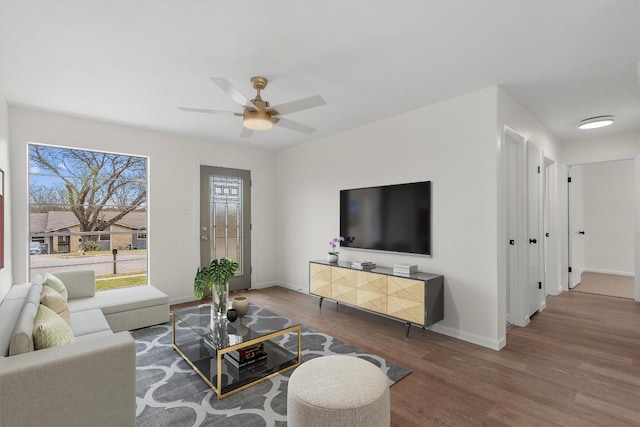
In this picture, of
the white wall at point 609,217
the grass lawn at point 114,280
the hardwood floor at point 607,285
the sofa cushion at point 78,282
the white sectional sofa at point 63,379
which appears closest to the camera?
the white sectional sofa at point 63,379

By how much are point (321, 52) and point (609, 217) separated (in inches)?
287

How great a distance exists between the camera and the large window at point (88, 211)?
4.81 metres

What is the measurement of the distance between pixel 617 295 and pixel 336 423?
19.0ft

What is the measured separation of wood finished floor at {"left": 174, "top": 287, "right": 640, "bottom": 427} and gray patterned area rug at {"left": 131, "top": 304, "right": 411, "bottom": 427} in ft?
1.04

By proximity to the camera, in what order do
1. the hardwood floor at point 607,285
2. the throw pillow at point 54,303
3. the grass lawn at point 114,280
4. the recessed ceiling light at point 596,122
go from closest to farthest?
the throw pillow at point 54,303
the recessed ceiling light at point 596,122
the hardwood floor at point 607,285
the grass lawn at point 114,280

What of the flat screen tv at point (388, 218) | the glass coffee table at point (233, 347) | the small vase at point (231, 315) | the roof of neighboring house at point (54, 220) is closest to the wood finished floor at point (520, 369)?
the glass coffee table at point (233, 347)

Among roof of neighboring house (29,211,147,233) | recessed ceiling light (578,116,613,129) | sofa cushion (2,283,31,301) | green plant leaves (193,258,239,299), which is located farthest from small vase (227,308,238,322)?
recessed ceiling light (578,116,613,129)

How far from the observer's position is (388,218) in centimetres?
395

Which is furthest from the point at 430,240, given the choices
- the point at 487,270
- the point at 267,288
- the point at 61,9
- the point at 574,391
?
the point at 61,9

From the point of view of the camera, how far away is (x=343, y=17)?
1964 mm

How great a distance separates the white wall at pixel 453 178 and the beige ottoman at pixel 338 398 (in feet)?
6.17

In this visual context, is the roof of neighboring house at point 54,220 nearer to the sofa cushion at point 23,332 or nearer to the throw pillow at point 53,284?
the throw pillow at point 53,284

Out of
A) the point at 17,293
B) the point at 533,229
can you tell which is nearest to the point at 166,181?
the point at 17,293

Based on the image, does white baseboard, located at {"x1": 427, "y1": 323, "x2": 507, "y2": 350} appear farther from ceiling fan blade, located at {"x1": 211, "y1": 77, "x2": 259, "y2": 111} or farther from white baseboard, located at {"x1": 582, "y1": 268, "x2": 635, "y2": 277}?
white baseboard, located at {"x1": 582, "y1": 268, "x2": 635, "y2": 277}
